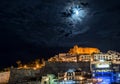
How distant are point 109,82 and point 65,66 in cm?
1265

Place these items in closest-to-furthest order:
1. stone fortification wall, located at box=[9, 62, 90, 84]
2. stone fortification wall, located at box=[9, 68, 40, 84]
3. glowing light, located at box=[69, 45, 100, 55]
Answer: stone fortification wall, located at box=[9, 68, 40, 84] < stone fortification wall, located at box=[9, 62, 90, 84] < glowing light, located at box=[69, 45, 100, 55]

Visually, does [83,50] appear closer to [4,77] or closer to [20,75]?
[20,75]

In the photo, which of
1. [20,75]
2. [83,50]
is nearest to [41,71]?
[20,75]

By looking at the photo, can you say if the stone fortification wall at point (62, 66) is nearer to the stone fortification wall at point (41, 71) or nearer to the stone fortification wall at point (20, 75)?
the stone fortification wall at point (41, 71)

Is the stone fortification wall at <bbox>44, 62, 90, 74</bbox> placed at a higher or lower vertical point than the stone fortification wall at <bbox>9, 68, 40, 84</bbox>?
higher

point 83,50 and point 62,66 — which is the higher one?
point 83,50

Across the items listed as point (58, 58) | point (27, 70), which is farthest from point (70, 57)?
point (27, 70)

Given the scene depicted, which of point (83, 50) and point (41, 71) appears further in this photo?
point (83, 50)

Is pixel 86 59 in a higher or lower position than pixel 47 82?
higher

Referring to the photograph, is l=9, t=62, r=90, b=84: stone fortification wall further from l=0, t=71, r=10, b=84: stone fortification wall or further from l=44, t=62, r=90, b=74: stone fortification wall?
l=0, t=71, r=10, b=84: stone fortification wall

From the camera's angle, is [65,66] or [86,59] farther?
[86,59]

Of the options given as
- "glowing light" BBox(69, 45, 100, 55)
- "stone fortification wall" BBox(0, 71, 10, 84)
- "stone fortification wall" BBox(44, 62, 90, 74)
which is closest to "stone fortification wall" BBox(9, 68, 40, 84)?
"stone fortification wall" BBox(0, 71, 10, 84)

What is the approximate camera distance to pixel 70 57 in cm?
9300

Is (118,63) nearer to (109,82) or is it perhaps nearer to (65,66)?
(109,82)
